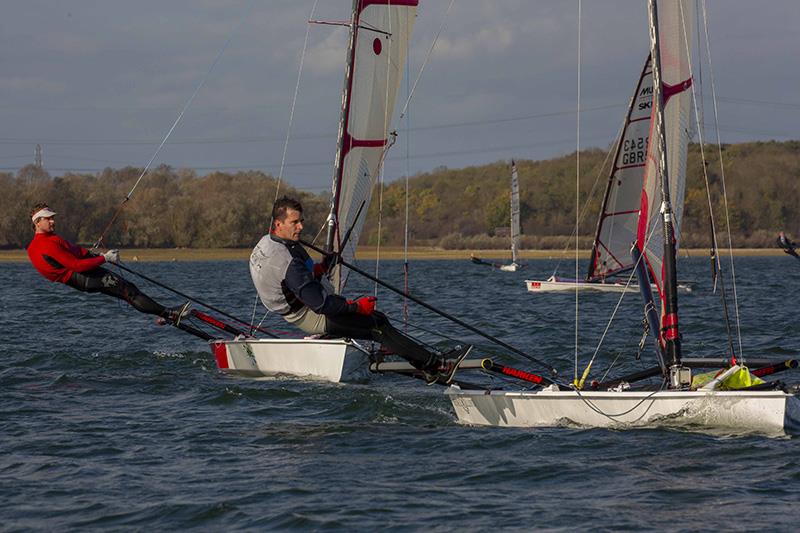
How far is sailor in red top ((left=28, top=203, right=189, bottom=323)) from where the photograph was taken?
49.7 feet

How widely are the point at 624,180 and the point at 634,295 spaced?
8.57 m

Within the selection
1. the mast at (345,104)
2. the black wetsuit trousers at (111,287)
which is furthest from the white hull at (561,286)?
the black wetsuit trousers at (111,287)

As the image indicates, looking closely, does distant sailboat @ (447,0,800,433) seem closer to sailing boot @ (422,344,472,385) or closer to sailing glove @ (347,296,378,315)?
sailing boot @ (422,344,472,385)

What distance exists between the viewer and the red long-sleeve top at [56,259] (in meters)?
15.2

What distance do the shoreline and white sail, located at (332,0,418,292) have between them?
234ft

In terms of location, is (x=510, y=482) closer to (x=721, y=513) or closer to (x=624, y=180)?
(x=721, y=513)

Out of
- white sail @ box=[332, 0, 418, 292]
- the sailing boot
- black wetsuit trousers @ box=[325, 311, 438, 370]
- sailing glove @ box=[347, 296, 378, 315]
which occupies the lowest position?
the sailing boot

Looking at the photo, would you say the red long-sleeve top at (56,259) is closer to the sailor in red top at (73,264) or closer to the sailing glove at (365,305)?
the sailor in red top at (73,264)

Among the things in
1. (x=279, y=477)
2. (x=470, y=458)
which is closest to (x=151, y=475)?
(x=279, y=477)

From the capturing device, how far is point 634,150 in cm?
3009

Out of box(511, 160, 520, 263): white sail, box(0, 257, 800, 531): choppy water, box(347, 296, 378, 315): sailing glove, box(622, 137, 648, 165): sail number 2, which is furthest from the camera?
box(511, 160, 520, 263): white sail

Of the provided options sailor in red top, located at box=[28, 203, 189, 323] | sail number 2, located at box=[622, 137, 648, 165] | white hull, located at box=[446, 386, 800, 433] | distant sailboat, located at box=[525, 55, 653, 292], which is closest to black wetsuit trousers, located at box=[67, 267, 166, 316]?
sailor in red top, located at box=[28, 203, 189, 323]

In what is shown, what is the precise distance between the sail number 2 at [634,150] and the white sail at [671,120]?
15815mm

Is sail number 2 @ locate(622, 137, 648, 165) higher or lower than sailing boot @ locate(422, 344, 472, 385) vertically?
higher
